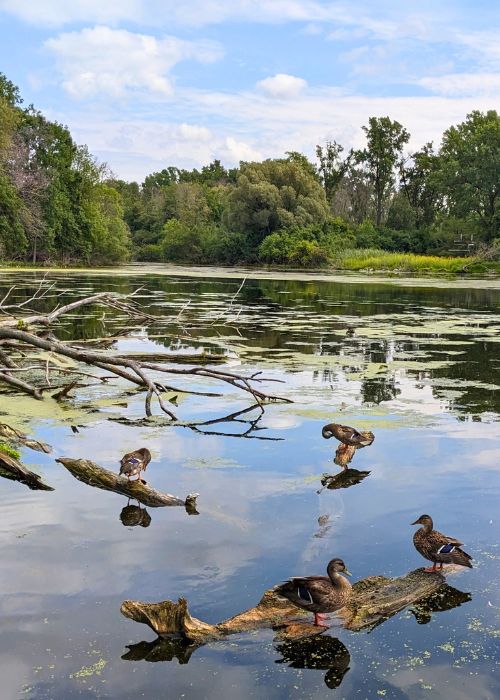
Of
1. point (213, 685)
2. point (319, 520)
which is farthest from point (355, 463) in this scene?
point (213, 685)

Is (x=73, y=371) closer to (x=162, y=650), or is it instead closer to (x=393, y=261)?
(x=162, y=650)

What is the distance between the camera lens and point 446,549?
416cm

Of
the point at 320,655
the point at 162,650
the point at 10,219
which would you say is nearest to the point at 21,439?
the point at 162,650

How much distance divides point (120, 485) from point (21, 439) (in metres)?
1.64

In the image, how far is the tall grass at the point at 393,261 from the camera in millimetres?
49844

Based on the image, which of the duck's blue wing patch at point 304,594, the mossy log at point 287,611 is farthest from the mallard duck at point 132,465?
the duck's blue wing patch at point 304,594

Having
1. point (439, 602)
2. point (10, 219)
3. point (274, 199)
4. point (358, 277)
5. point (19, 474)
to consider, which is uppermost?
point (274, 199)

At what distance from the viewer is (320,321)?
58.3 feet

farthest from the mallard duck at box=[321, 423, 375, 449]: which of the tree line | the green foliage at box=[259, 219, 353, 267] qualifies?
the green foliage at box=[259, 219, 353, 267]

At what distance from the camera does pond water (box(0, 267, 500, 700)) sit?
324cm

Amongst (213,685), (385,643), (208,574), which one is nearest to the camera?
(213,685)

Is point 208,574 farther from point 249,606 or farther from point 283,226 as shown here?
point 283,226

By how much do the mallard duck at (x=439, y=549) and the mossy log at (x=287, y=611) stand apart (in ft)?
0.34

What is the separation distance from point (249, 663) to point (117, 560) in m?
1.28
